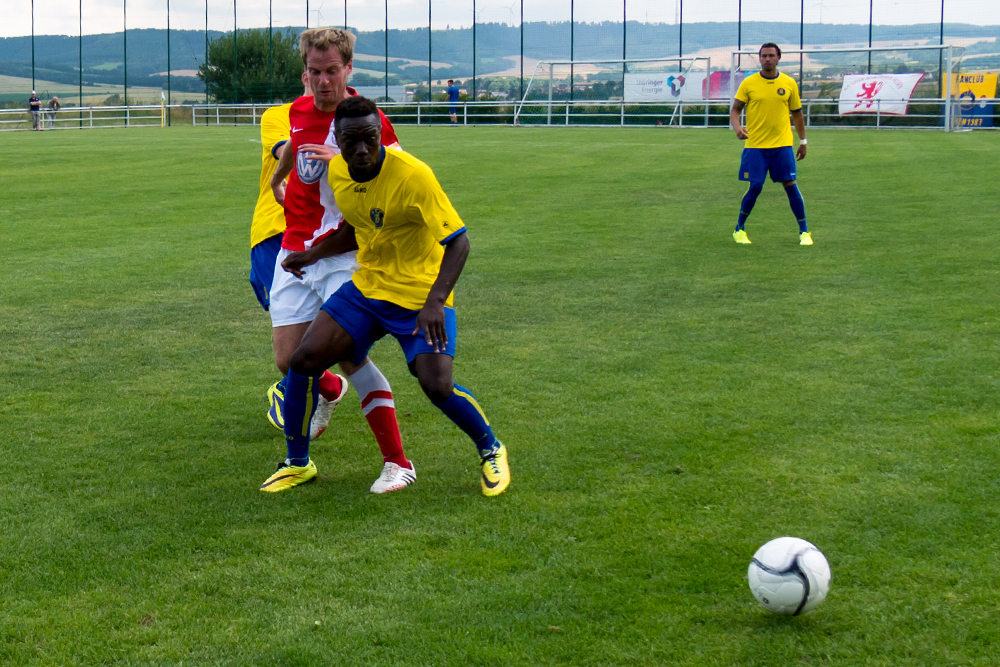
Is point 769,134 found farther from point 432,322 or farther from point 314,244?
point 432,322

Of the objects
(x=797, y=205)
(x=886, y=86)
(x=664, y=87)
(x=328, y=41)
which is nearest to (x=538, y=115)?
(x=664, y=87)

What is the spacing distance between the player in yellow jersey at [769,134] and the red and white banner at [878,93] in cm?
2432

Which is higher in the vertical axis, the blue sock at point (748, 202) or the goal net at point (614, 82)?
the goal net at point (614, 82)

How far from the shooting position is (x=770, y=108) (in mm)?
10625

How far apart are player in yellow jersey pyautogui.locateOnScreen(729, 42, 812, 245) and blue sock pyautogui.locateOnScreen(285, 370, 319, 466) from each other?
23.8ft

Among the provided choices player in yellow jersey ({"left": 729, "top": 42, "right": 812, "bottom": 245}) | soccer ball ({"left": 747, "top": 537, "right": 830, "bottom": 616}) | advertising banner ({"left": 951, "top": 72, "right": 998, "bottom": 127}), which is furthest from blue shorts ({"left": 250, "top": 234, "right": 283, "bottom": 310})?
advertising banner ({"left": 951, "top": 72, "right": 998, "bottom": 127})

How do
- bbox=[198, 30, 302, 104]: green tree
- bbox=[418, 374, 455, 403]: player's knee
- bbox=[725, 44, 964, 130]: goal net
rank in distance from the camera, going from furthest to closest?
1. bbox=[198, 30, 302, 104]: green tree
2. bbox=[725, 44, 964, 130]: goal net
3. bbox=[418, 374, 455, 403]: player's knee

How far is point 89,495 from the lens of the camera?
13.9 ft

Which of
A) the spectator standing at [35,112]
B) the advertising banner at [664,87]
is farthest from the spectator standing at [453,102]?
the spectator standing at [35,112]

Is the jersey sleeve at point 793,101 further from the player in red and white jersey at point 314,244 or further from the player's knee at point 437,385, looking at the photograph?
the player's knee at point 437,385

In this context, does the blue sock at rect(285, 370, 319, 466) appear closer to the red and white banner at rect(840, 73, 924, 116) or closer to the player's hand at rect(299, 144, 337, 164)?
the player's hand at rect(299, 144, 337, 164)

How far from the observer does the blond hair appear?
4289mm

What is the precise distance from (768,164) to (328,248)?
7.52 m

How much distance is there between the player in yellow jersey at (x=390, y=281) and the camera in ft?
13.2
